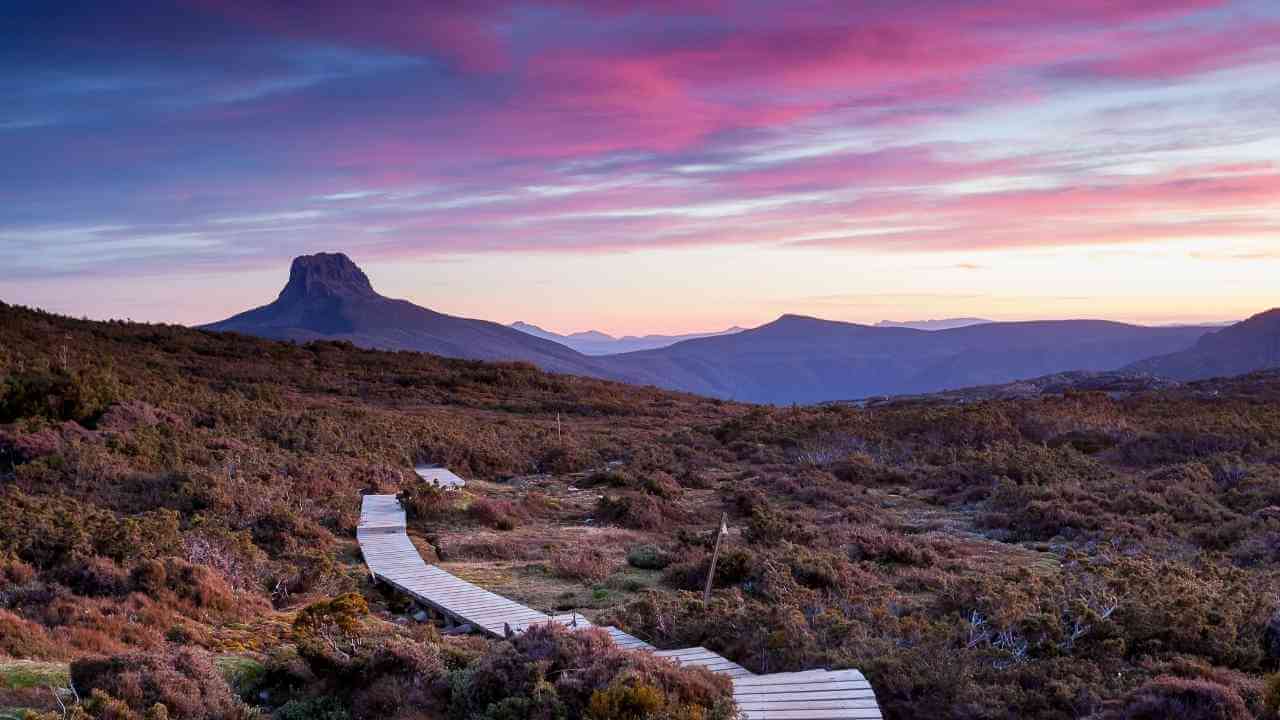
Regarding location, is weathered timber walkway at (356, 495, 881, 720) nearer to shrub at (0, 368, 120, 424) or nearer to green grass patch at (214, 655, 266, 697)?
green grass patch at (214, 655, 266, 697)

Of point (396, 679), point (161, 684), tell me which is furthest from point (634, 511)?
point (161, 684)

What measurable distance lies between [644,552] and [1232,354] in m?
179

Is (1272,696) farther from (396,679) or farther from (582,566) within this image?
(582,566)

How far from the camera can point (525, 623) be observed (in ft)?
34.6

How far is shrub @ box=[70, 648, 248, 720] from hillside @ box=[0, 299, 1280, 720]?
0.10ft

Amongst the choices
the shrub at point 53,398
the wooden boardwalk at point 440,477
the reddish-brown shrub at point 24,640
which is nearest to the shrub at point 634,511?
the wooden boardwalk at point 440,477

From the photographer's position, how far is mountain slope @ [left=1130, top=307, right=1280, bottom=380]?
15438 centimetres

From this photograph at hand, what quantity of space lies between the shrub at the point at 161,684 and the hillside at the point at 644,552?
0.10 ft

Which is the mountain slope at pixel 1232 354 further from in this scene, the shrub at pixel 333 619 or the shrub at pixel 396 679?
the shrub at pixel 396 679

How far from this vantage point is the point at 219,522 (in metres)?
14.3

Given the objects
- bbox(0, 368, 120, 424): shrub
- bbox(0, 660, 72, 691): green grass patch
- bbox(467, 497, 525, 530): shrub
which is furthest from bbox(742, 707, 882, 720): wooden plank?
bbox(0, 368, 120, 424): shrub

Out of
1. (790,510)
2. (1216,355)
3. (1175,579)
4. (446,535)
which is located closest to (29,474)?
(446,535)

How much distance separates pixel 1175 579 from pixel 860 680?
17.5 ft

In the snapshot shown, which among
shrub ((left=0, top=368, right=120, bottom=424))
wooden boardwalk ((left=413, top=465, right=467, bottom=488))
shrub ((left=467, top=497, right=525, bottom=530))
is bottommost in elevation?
shrub ((left=467, top=497, right=525, bottom=530))
